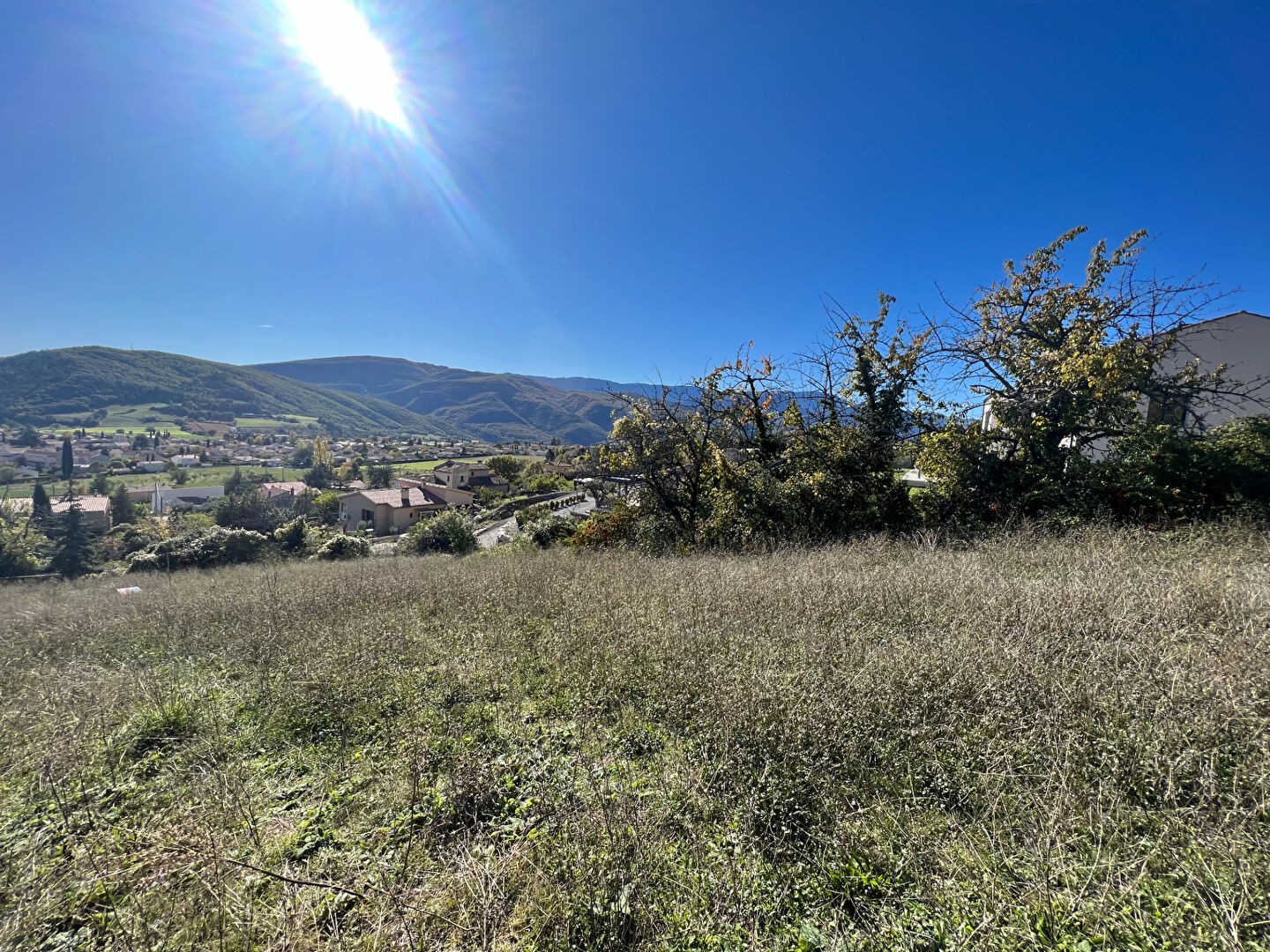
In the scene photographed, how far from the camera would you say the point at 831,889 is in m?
1.75

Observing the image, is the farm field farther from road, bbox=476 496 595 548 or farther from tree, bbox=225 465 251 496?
road, bbox=476 496 595 548

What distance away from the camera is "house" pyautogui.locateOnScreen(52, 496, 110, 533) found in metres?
35.0

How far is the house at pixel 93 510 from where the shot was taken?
35.0m

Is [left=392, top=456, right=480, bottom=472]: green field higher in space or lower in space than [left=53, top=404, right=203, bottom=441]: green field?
lower

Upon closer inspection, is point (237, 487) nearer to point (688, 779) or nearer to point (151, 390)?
point (688, 779)

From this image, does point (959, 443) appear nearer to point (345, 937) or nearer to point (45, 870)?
point (345, 937)

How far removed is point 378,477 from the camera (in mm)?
58938

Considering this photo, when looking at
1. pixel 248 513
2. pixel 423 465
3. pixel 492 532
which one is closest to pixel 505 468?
pixel 248 513

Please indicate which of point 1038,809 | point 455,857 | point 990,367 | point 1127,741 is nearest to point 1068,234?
point 990,367

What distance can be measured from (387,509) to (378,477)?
23483 mm

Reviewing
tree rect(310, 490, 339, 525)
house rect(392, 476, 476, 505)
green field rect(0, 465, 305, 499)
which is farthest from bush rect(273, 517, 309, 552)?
green field rect(0, 465, 305, 499)

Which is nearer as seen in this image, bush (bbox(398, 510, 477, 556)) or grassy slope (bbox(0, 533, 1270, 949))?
grassy slope (bbox(0, 533, 1270, 949))

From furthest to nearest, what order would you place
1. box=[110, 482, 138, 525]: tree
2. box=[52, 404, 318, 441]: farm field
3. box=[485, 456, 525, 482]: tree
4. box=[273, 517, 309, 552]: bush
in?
box=[52, 404, 318, 441]: farm field, box=[485, 456, 525, 482]: tree, box=[110, 482, 138, 525]: tree, box=[273, 517, 309, 552]: bush

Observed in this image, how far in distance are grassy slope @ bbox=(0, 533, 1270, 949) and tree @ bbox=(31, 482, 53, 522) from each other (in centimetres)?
5004
